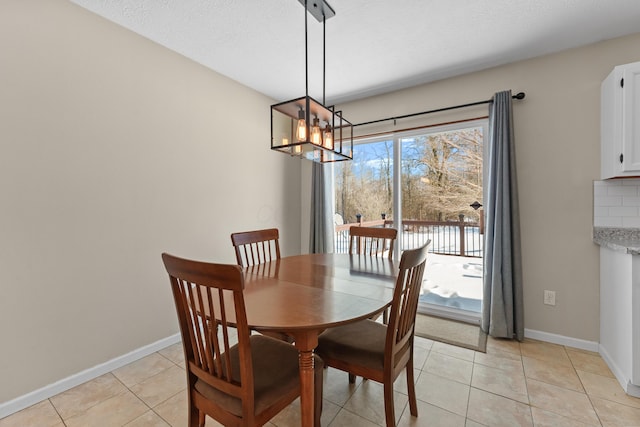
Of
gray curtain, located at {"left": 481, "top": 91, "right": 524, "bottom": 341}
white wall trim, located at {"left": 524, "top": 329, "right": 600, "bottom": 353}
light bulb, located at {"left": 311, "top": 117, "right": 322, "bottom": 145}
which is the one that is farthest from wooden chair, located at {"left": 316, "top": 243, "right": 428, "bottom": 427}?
white wall trim, located at {"left": 524, "top": 329, "right": 600, "bottom": 353}

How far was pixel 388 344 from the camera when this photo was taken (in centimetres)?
131

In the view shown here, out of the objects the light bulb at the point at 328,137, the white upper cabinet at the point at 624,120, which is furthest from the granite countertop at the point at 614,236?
the light bulb at the point at 328,137

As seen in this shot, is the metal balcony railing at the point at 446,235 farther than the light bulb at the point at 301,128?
Yes

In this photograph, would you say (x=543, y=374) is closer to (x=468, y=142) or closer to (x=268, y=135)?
(x=468, y=142)

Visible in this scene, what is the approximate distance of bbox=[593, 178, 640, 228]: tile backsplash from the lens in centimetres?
211

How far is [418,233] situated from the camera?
10.3 feet

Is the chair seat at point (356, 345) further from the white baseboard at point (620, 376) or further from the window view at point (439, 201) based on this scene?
the window view at point (439, 201)

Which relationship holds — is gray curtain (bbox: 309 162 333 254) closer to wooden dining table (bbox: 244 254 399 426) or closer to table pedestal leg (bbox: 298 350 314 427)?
wooden dining table (bbox: 244 254 399 426)

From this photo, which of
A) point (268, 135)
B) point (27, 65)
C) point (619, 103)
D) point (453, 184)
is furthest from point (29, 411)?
point (619, 103)

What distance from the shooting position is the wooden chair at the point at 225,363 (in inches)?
38.7

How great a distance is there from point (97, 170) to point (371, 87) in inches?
105

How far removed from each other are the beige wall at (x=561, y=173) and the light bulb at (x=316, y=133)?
2.00 meters

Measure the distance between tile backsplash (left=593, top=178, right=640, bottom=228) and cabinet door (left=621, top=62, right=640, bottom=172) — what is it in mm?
327

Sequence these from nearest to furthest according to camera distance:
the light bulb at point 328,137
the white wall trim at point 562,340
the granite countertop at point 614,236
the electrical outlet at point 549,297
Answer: the light bulb at point 328,137, the granite countertop at point 614,236, the white wall trim at point 562,340, the electrical outlet at point 549,297
